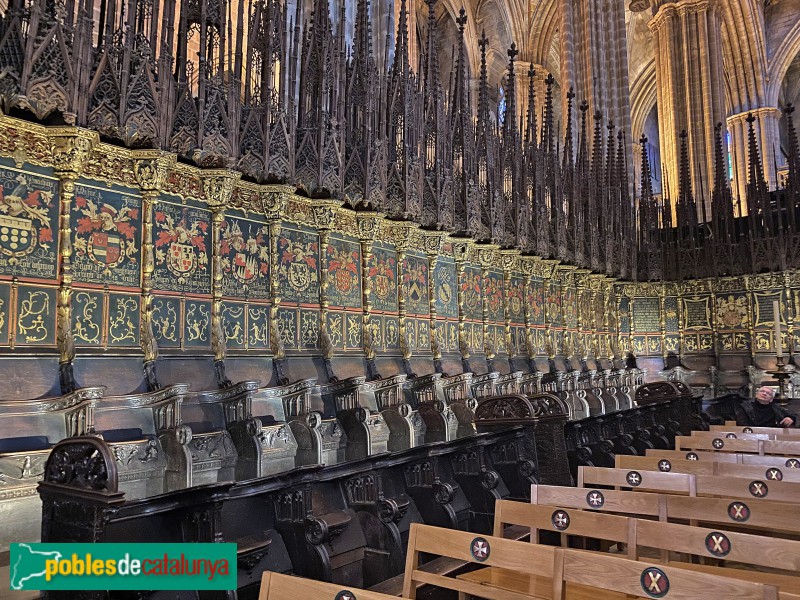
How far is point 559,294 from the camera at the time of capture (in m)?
14.5

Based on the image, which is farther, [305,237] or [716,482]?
[305,237]

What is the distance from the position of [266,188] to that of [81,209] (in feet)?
7.37

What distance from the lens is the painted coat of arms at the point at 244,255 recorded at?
710 centimetres

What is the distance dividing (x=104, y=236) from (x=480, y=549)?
201 inches

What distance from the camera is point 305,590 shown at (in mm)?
2008

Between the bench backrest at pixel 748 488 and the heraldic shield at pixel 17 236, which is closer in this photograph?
the bench backrest at pixel 748 488

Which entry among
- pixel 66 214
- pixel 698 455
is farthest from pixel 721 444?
pixel 66 214

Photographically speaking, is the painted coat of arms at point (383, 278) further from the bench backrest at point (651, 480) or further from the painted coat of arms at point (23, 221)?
the bench backrest at point (651, 480)

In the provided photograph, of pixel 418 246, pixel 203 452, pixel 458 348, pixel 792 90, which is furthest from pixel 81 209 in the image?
pixel 792 90

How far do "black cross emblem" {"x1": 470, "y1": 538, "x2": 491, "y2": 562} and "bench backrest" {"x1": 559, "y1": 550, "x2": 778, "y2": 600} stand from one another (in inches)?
13.6

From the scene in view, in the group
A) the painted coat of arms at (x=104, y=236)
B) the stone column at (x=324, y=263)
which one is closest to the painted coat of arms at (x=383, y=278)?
the stone column at (x=324, y=263)

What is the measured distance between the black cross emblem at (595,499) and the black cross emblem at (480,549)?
1.29 m

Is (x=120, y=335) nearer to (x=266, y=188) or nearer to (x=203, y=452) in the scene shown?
(x=203, y=452)

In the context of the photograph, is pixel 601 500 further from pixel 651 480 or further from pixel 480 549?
pixel 480 549
